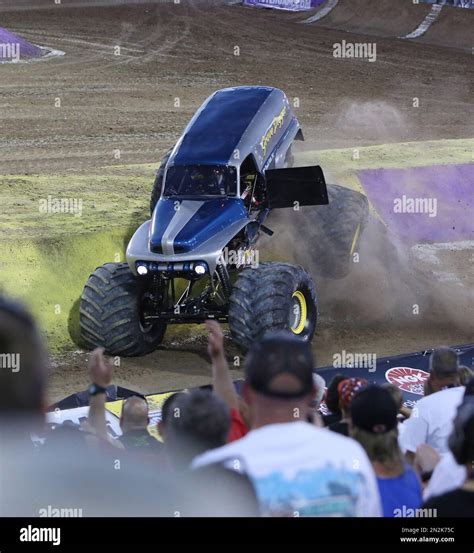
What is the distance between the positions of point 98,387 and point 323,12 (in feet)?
104

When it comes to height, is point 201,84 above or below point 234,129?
above

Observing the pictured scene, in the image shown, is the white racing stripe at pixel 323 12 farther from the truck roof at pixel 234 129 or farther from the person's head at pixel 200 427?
the person's head at pixel 200 427

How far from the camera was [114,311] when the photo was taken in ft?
36.2

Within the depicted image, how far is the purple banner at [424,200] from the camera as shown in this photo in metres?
15.2

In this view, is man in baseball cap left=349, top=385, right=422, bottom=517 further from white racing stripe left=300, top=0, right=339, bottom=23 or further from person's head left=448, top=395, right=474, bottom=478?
white racing stripe left=300, top=0, right=339, bottom=23

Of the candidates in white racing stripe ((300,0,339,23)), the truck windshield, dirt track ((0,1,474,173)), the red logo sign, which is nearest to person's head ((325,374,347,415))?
the red logo sign

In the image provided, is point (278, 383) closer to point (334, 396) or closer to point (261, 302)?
point (334, 396)

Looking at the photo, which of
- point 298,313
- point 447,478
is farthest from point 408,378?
point 447,478

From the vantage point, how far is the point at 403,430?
20.8 ft

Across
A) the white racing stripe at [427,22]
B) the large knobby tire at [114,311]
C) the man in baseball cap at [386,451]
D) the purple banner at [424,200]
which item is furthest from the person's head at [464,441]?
the white racing stripe at [427,22]

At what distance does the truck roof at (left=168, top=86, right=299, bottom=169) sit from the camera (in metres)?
11.4

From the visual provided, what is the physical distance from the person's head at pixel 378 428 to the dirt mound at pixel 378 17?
2896 cm
